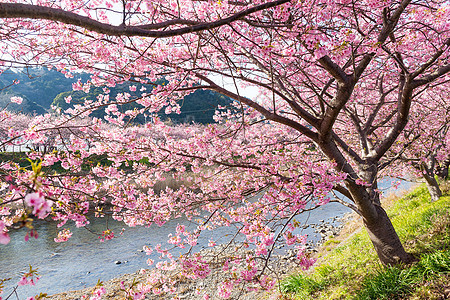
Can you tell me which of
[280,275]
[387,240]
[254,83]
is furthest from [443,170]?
[254,83]

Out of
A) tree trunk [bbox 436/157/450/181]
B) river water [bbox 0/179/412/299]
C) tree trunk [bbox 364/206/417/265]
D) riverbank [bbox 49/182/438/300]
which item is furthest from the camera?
tree trunk [bbox 436/157/450/181]

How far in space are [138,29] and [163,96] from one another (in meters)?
1.99

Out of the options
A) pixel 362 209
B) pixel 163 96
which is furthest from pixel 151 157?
pixel 362 209

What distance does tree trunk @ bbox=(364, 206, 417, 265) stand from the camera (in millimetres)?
4250

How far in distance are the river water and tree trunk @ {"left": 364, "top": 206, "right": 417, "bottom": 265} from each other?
142 inches

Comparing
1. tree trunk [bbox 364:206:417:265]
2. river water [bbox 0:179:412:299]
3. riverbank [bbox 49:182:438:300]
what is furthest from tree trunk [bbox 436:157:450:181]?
tree trunk [bbox 364:206:417:265]

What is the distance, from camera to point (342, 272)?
17.9ft

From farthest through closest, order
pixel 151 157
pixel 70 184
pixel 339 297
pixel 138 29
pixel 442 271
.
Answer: pixel 151 157 → pixel 339 297 → pixel 442 271 → pixel 70 184 → pixel 138 29

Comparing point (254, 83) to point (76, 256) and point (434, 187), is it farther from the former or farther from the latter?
point (76, 256)

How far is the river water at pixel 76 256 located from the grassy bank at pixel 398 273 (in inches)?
83.3

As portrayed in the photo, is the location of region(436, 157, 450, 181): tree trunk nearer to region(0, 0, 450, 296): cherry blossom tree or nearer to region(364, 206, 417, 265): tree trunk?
region(0, 0, 450, 296): cherry blossom tree

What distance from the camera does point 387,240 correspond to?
4.29m

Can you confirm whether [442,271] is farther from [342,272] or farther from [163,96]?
[163,96]

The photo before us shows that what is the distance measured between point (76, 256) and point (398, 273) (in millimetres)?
11160
